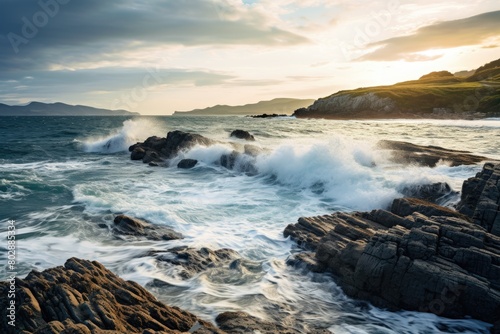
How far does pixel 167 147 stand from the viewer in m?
35.9

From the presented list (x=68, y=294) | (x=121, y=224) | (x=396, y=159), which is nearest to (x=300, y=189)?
(x=396, y=159)

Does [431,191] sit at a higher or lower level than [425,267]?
higher

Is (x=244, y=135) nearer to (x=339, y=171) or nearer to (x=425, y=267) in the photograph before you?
(x=339, y=171)

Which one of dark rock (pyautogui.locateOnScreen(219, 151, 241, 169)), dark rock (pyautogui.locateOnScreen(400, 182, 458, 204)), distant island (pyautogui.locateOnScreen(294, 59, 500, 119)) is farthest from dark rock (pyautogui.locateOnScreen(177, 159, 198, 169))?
distant island (pyautogui.locateOnScreen(294, 59, 500, 119))

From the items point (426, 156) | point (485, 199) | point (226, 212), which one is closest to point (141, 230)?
point (226, 212)

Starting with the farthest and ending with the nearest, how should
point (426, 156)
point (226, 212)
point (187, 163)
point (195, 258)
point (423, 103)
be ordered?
1. point (423, 103)
2. point (187, 163)
3. point (426, 156)
4. point (226, 212)
5. point (195, 258)

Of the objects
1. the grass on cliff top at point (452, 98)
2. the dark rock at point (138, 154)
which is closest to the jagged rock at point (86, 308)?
the dark rock at point (138, 154)

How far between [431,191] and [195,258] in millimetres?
12453

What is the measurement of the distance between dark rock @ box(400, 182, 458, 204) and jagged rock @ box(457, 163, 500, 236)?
7.86 ft

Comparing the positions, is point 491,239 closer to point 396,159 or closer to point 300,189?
point 300,189

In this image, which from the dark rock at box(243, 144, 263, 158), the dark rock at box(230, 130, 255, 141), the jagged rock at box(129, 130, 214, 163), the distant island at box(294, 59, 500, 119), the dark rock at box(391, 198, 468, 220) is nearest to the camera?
the dark rock at box(391, 198, 468, 220)

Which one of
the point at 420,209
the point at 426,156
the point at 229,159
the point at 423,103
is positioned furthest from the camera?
the point at 423,103

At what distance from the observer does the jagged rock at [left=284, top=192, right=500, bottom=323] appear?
8477 mm

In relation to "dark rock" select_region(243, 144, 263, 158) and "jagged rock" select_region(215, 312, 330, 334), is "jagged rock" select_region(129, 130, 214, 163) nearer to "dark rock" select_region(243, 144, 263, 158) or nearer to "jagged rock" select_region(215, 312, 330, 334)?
"dark rock" select_region(243, 144, 263, 158)
